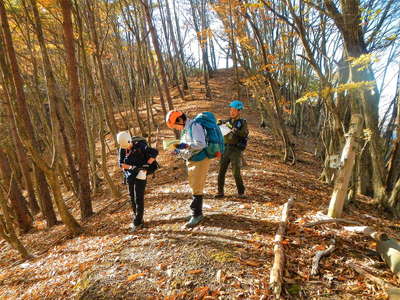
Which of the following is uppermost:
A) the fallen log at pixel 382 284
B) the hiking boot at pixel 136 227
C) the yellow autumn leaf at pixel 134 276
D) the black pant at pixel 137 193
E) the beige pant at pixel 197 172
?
the beige pant at pixel 197 172

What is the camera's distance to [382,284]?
260cm

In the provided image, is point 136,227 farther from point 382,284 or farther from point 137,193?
point 382,284

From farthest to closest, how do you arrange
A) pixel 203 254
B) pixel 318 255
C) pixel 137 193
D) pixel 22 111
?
pixel 22 111, pixel 137 193, pixel 203 254, pixel 318 255

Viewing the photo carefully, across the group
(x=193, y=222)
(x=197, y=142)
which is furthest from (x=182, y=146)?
(x=193, y=222)

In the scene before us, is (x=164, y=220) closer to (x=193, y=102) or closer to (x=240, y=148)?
(x=240, y=148)

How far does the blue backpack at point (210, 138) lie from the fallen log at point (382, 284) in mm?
2348

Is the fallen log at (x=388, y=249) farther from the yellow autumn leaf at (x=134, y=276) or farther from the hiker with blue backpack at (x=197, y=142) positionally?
the yellow autumn leaf at (x=134, y=276)

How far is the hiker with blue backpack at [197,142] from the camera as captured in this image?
381 cm

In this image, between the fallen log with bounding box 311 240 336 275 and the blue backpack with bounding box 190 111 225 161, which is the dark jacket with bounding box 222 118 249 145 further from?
the fallen log with bounding box 311 240 336 275

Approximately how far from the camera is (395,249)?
2.91m

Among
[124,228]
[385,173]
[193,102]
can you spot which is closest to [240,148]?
[124,228]

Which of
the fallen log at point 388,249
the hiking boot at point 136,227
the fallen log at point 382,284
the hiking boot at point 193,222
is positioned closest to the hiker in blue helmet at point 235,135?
the hiking boot at point 193,222

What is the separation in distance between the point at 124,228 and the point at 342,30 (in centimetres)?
691

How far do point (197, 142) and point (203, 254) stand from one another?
5.39 ft
